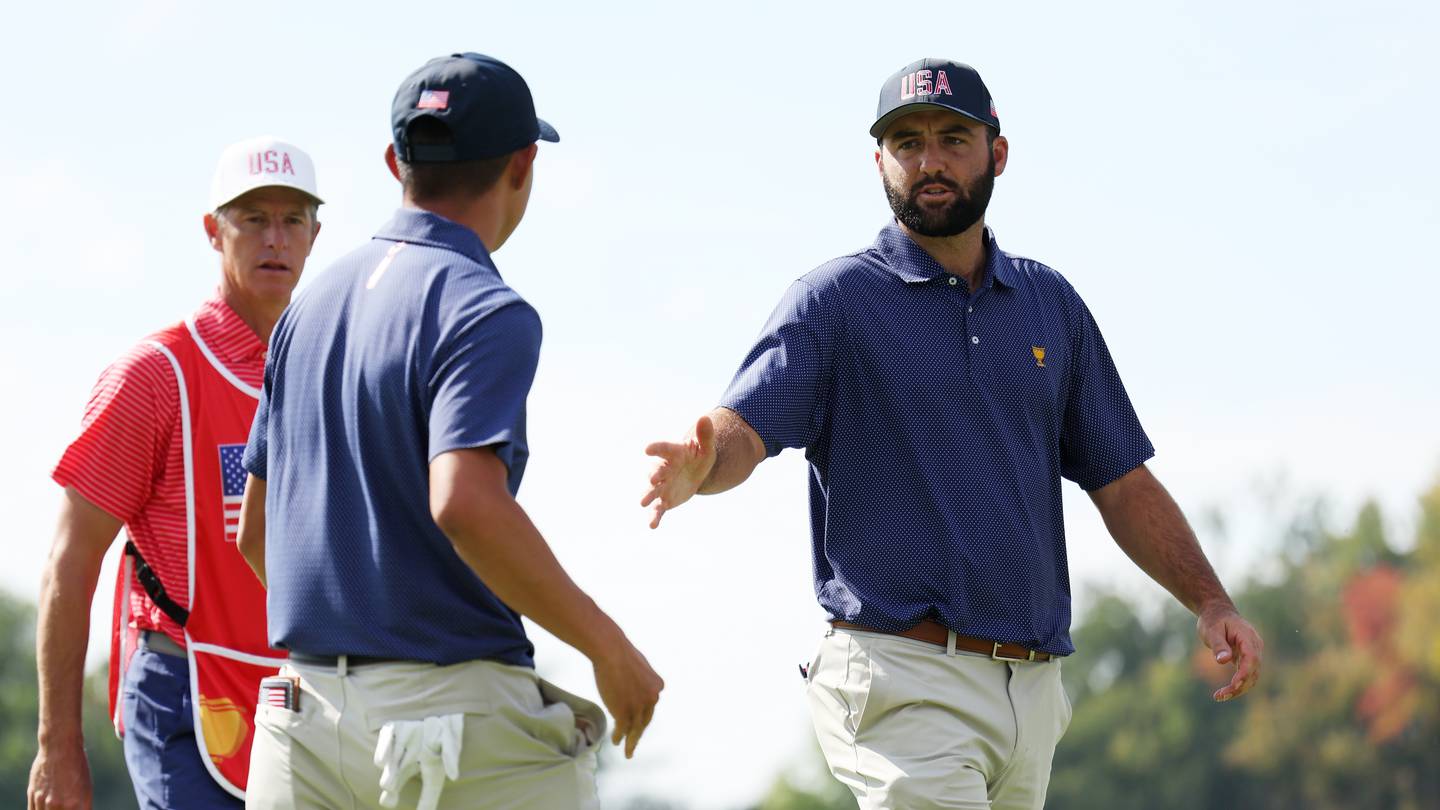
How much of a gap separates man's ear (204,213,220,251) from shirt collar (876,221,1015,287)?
2220mm

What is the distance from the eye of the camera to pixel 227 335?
6.40 m

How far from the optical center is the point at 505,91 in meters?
4.59

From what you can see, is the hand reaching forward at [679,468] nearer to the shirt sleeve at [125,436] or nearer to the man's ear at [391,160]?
the man's ear at [391,160]

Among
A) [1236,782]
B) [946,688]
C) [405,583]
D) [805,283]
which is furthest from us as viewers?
[1236,782]

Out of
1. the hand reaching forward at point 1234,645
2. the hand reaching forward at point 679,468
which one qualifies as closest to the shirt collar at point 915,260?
the hand reaching forward at point 679,468

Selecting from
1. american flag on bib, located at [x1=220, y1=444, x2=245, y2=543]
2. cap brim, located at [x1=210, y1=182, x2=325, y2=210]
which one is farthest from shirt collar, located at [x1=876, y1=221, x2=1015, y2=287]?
american flag on bib, located at [x1=220, y1=444, x2=245, y2=543]

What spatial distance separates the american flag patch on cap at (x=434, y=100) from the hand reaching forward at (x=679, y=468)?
4.13ft

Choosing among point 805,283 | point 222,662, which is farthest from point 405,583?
point 805,283

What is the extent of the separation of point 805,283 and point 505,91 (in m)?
2.03

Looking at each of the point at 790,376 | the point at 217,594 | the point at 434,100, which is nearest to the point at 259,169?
the point at 217,594

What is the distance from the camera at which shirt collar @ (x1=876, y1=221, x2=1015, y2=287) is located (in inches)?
254

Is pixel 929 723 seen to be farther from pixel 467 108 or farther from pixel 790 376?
pixel 467 108

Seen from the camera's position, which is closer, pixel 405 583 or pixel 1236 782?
pixel 405 583

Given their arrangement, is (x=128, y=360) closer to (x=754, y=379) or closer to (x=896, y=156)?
(x=754, y=379)
